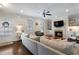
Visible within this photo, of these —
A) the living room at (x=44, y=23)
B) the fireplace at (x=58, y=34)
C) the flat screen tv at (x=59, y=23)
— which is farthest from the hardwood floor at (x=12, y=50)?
the flat screen tv at (x=59, y=23)

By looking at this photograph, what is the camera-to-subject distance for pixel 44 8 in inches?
69.7

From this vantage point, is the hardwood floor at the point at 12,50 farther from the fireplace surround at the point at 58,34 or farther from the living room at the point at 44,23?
the fireplace surround at the point at 58,34

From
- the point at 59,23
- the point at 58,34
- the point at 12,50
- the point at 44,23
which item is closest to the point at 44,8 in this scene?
the point at 44,23

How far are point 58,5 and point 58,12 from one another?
142mm

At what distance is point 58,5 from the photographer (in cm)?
171

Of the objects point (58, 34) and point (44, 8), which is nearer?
point (44, 8)

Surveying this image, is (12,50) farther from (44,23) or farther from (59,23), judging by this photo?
(59,23)

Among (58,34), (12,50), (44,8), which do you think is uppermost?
(44,8)

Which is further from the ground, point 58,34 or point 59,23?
point 59,23

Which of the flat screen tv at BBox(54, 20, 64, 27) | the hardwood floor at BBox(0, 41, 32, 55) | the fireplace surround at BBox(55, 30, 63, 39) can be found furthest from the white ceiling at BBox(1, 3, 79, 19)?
the hardwood floor at BBox(0, 41, 32, 55)

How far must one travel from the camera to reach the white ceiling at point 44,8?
1694 millimetres

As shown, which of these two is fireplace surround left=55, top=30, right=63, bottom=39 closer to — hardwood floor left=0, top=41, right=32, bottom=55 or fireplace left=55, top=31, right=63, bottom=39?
fireplace left=55, top=31, right=63, bottom=39

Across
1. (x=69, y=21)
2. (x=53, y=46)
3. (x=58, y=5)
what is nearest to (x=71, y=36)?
(x=69, y=21)

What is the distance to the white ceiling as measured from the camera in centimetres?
169
